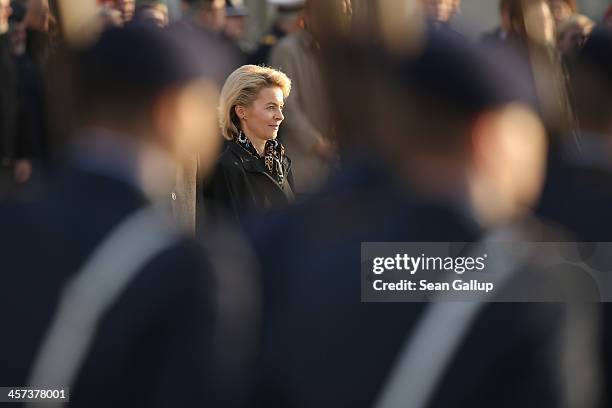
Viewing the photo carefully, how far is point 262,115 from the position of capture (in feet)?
12.6

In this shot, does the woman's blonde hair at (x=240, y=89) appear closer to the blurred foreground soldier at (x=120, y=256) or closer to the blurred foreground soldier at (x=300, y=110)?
the blurred foreground soldier at (x=300, y=110)

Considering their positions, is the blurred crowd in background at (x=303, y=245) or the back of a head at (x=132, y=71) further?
the back of a head at (x=132, y=71)

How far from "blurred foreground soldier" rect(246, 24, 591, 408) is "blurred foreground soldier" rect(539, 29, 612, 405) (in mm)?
560

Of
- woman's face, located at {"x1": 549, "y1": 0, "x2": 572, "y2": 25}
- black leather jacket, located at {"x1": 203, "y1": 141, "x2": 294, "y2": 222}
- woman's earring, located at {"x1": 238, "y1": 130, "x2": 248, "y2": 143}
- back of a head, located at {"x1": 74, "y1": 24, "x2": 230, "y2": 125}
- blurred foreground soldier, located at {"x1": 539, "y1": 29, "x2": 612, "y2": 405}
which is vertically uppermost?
back of a head, located at {"x1": 74, "y1": 24, "x2": 230, "y2": 125}

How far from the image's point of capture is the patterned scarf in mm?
3812

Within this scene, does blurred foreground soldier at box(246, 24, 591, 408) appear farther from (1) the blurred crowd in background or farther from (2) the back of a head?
(2) the back of a head

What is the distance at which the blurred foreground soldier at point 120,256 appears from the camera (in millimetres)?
1638

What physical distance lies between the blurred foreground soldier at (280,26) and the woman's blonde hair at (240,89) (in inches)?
22.9

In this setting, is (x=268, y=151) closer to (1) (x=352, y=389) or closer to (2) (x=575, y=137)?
(2) (x=575, y=137)

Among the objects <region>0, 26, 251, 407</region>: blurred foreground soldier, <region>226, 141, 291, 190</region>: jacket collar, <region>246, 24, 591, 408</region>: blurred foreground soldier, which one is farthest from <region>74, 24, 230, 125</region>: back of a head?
<region>226, 141, 291, 190</region>: jacket collar

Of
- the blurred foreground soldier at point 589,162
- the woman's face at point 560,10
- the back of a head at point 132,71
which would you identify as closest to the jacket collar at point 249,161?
the woman's face at point 560,10

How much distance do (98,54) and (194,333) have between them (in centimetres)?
47

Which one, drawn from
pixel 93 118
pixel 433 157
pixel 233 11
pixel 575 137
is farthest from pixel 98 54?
pixel 233 11

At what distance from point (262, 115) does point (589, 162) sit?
1.56m
